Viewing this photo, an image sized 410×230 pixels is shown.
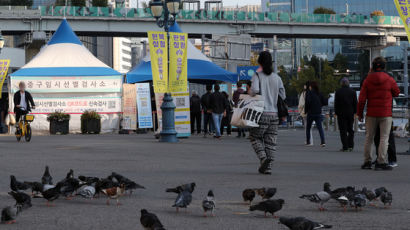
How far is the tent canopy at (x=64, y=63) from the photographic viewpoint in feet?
108

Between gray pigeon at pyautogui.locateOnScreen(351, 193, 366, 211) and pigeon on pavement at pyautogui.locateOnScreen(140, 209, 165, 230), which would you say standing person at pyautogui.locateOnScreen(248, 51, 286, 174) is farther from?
pigeon on pavement at pyautogui.locateOnScreen(140, 209, 165, 230)

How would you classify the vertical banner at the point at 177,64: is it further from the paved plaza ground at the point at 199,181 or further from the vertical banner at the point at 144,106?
the vertical banner at the point at 144,106

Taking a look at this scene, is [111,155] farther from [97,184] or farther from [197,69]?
[197,69]

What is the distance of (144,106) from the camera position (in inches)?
1340

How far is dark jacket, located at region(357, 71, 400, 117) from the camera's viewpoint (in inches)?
508

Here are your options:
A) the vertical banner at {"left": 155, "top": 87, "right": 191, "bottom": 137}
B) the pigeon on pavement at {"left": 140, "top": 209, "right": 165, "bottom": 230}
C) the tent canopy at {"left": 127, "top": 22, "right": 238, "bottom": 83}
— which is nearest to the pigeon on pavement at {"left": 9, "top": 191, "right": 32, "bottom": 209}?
the pigeon on pavement at {"left": 140, "top": 209, "right": 165, "bottom": 230}

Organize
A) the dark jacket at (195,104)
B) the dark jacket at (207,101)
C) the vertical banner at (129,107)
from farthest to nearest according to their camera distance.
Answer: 1. the vertical banner at (129,107)
2. the dark jacket at (195,104)
3. the dark jacket at (207,101)

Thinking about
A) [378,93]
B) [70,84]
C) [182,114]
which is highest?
[70,84]

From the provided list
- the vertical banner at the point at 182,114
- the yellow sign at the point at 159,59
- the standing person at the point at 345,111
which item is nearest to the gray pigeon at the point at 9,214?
the standing person at the point at 345,111

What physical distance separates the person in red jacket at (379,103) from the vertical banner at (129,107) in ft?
71.5

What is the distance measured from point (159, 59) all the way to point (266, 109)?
11393 mm

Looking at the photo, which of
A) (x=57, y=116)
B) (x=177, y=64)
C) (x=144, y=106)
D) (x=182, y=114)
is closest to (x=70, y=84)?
(x=57, y=116)

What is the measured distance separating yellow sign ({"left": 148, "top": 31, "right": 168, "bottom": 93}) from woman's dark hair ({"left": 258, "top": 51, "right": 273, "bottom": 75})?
11041mm

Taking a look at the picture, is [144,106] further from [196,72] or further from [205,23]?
[205,23]
